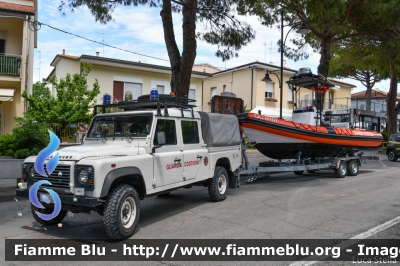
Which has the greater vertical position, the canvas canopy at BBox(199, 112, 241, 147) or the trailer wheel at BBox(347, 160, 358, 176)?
the canvas canopy at BBox(199, 112, 241, 147)

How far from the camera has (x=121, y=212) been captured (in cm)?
539

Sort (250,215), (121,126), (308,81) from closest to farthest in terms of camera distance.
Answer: (121,126) → (250,215) → (308,81)

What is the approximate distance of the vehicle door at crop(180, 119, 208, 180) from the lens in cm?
715

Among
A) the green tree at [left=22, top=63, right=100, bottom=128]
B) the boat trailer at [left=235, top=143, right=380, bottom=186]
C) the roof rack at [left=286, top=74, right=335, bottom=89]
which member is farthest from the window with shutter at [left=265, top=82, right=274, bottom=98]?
the green tree at [left=22, top=63, right=100, bottom=128]

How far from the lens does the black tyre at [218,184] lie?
320 inches

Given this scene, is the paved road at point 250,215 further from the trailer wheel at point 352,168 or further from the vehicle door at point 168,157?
the trailer wheel at point 352,168

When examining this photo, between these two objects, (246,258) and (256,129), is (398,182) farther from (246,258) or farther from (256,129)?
(246,258)

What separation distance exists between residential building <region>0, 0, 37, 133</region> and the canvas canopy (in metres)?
11.1

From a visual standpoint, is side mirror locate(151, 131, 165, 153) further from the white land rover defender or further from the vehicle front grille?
the vehicle front grille

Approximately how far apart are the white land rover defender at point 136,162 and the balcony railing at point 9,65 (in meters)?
11.3

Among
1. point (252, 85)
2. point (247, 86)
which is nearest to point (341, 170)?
point (252, 85)

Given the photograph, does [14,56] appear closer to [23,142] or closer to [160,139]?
[23,142]

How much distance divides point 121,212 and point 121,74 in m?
17.7

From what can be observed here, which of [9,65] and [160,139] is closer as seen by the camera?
[160,139]
